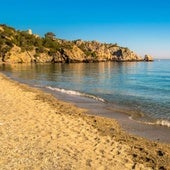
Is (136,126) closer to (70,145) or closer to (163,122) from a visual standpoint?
(163,122)

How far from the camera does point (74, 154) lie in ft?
35.9

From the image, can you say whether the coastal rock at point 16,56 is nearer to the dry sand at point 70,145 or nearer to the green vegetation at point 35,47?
the green vegetation at point 35,47

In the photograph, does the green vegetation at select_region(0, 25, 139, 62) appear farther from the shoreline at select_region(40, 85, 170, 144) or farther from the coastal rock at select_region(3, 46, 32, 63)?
the shoreline at select_region(40, 85, 170, 144)

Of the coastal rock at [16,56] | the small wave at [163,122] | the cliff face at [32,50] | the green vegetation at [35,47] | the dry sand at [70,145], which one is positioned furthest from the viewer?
the green vegetation at [35,47]

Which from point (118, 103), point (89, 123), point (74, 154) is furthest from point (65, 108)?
point (74, 154)

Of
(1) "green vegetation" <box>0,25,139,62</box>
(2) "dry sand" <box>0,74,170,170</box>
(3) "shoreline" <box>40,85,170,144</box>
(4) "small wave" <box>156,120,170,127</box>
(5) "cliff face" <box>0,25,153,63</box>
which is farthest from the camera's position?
(1) "green vegetation" <box>0,25,139,62</box>

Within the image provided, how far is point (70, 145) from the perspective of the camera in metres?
12.0

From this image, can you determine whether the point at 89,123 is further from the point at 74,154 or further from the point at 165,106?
the point at 165,106

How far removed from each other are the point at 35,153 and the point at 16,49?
491 feet

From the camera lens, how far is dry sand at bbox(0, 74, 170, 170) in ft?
33.1

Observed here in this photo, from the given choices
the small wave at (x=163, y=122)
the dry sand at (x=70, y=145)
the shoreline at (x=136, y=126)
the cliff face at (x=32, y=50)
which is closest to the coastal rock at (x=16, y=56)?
the cliff face at (x=32, y=50)

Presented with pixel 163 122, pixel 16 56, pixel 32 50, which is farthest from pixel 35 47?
pixel 163 122

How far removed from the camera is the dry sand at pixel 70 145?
1009cm

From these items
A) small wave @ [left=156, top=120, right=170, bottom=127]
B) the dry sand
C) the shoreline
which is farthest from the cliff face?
the dry sand
